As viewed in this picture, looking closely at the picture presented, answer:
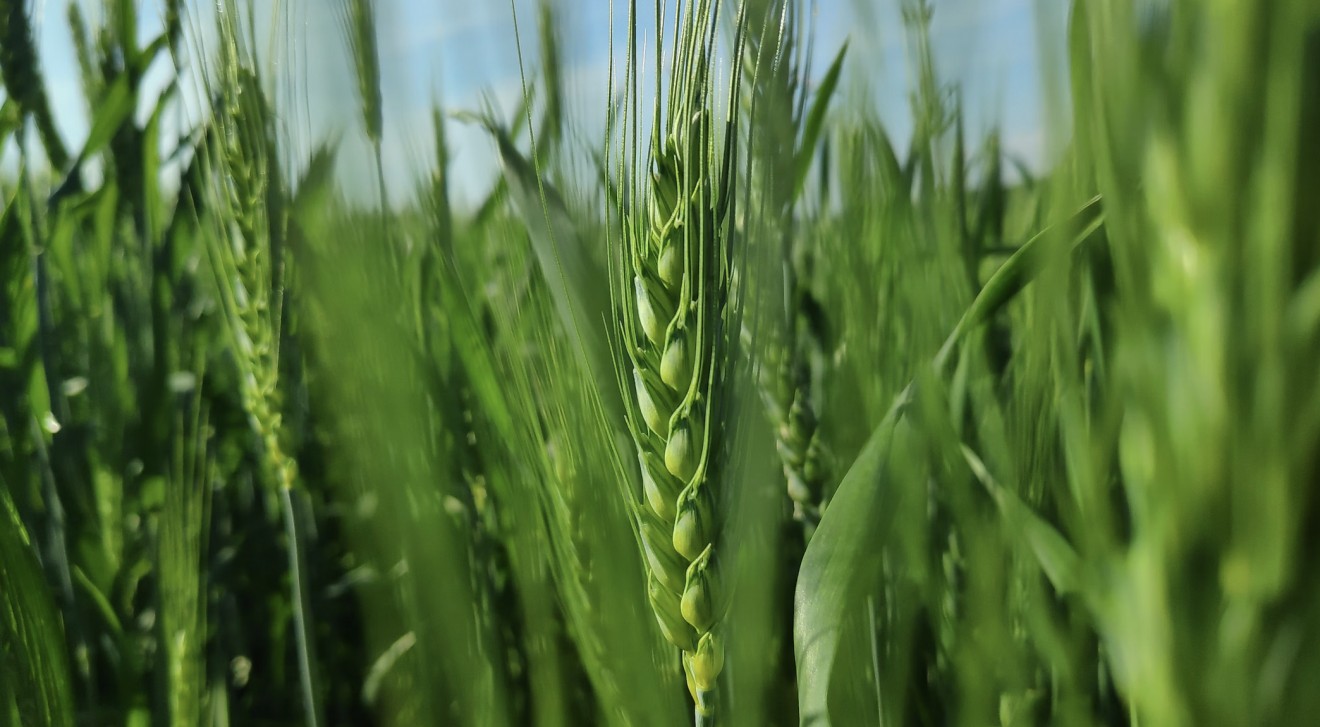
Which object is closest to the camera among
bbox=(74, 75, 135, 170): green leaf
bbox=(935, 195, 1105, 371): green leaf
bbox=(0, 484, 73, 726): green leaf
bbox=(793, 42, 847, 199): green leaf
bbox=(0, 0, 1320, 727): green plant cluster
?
bbox=(0, 0, 1320, 727): green plant cluster

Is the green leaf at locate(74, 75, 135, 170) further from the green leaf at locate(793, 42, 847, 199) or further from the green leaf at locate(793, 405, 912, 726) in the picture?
the green leaf at locate(793, 405, 912, 726)

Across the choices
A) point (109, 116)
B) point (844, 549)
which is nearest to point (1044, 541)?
point (844, 549)

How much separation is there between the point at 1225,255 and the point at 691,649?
205mm

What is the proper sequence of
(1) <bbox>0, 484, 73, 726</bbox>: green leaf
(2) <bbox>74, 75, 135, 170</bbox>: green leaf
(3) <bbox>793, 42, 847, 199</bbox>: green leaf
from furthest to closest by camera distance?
(2) <bbox>74, 75, 135, 170</bbox>: green leaf
(3) <bbox>793, 42, 847, 199</bbox>: green leaf
(1) <bbox>0, 484, 73, 726</bbox>: green leaf

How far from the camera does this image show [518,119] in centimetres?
86

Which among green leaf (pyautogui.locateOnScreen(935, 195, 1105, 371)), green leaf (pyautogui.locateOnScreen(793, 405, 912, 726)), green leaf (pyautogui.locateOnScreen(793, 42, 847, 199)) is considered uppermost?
green leaf (pyautogui.locateOnScreen(793, 42, 847, 199))

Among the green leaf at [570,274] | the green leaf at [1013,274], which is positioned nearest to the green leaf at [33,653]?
the green leaf at [570,274]

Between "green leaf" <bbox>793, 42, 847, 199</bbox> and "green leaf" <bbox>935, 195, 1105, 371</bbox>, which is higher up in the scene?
"green leaf" <bbox>793, 42, 847, 199</bbox>

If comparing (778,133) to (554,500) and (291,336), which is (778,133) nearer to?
(554,500)

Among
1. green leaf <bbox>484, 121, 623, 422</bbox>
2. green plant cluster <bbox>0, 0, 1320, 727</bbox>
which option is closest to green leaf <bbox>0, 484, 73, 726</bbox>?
green plant cluster <bbox>0, 0, 1320, 727</bbox>

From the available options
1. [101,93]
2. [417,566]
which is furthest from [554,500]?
[101,93]

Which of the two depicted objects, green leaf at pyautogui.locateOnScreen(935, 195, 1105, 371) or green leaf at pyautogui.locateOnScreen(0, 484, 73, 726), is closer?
green leaf at pyautogui.locateOnScreen(935, 195, 1105, 371)

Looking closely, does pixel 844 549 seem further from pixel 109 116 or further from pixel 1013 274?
pixel 109 116

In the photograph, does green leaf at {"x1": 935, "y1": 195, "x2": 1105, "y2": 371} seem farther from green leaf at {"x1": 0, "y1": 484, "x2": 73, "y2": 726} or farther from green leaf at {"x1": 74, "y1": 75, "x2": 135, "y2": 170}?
green leaf at {"x1": 74, "y1": 75, "x2": 135, "y2": 170}
